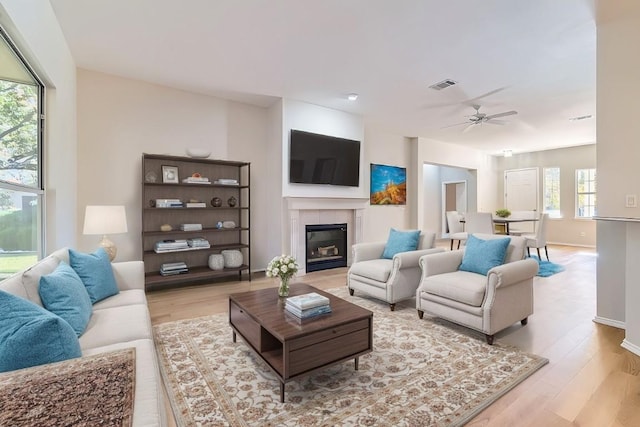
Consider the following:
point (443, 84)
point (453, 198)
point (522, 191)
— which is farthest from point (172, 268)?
point (522, 191)

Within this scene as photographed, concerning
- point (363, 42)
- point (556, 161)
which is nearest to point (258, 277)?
point (363, 42)

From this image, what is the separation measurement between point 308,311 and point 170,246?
281 centimetres

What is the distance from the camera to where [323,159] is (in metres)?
5.22

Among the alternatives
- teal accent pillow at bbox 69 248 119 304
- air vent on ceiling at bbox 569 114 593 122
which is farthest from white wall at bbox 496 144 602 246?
teal accent pillow at bbox 69 248 119 304

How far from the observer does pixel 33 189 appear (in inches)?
97.0

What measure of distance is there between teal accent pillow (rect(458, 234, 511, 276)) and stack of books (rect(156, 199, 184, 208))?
11.7 ft

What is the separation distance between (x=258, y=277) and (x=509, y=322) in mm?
3398

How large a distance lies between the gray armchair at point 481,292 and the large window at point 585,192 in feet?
23.1

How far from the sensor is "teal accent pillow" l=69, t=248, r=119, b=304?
2.28 meters

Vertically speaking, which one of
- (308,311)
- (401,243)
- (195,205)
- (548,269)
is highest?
(195,205)

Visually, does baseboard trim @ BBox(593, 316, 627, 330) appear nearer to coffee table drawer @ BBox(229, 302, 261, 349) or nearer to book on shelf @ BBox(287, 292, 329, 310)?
book on shelf @ BBox(287, 292, 329, 310)

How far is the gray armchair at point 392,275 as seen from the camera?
330 cm

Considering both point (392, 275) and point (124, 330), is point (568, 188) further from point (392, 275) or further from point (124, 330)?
point (124, 330)

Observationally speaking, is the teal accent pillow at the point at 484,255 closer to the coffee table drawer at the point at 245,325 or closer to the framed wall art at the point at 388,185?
the coffee table drawer at the point at 245,325
